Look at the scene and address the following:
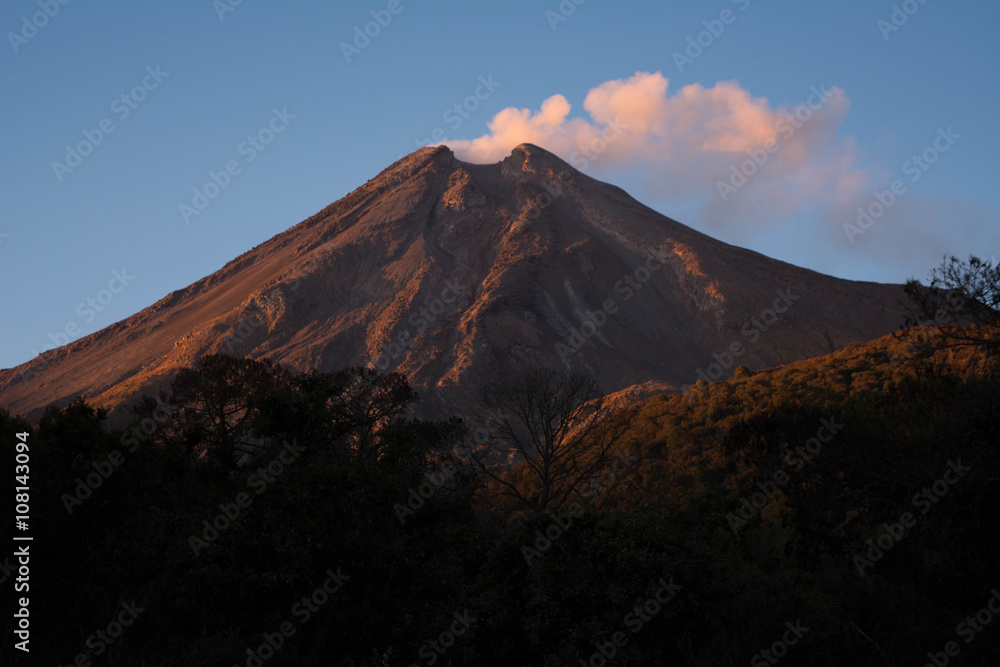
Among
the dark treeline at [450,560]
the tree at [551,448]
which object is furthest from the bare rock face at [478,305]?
the dark treeline at [450,560]

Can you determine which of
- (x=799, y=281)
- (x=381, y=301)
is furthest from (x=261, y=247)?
(x=799, y=281)

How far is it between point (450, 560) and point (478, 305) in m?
65.6

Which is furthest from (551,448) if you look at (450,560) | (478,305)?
(478,305)

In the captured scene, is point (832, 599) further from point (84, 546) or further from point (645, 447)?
point (645, 447)

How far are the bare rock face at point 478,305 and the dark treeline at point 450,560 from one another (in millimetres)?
45307

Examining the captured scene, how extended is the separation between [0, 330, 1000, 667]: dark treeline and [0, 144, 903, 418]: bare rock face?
149 ft

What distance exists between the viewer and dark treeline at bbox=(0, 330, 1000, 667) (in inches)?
416

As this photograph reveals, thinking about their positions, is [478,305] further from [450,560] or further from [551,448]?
[450,560]

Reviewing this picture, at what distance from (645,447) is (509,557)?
72.7 feet

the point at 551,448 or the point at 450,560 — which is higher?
the point at 551,448

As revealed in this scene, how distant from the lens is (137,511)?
14453mm

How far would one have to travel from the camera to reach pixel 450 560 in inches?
493

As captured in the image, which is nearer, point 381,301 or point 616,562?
point 616,562

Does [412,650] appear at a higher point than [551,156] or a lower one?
lower
